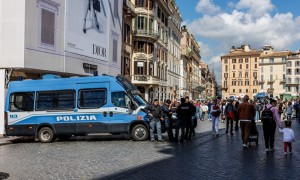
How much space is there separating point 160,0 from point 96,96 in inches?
1519

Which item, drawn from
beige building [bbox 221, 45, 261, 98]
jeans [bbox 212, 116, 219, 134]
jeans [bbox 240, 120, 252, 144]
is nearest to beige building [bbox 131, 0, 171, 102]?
jeans [bbox 212, 116, 219, 134]

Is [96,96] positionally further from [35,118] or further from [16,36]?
[16,36]

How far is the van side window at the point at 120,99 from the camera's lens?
55.9 feet

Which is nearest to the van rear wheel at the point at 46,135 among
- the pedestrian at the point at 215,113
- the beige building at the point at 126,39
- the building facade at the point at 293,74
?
the pedestrian at the point at 215,113

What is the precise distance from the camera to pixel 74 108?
57.1 feet

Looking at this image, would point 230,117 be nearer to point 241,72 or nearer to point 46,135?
point 46,135

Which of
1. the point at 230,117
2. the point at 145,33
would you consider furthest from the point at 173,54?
the point at 230,117

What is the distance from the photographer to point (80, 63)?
26.5m

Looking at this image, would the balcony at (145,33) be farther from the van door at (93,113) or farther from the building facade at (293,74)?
the building facade at (293,74)

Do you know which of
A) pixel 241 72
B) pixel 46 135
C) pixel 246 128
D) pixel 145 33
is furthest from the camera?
pixel 241 72

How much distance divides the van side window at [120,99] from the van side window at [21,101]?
3740 mm

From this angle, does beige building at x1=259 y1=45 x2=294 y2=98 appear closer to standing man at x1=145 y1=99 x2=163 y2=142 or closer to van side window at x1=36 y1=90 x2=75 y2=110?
standing man at x1=145 y1=99 x2=163 y2=142

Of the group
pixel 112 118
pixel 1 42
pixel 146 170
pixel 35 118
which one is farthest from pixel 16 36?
pixel 146 170

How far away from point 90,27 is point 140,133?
40.6 ft
